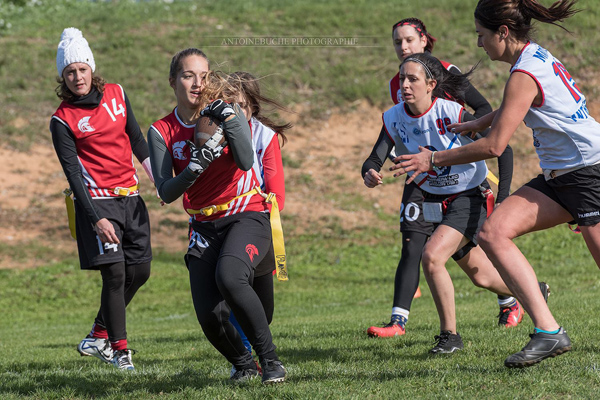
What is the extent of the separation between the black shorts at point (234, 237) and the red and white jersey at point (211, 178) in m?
0.05

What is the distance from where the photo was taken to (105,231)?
227 inches

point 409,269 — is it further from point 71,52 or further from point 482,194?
point 71,52

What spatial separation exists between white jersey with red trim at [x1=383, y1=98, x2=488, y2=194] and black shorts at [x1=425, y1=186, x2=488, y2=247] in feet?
0.24

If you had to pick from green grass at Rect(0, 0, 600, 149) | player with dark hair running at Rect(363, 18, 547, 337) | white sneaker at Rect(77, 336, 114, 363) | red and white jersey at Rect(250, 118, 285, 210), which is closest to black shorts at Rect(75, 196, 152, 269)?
white sneaker at Rect(77, 336, 114, 363)

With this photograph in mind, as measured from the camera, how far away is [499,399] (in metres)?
3.98

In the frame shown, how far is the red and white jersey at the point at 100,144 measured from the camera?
19.6ft

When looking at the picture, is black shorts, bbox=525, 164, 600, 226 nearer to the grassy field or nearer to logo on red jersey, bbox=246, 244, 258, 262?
Answer: the grassy field

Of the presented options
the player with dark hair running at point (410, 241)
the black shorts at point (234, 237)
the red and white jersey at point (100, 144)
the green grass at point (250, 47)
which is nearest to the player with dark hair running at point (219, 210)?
the black shorts at point (234, 237)

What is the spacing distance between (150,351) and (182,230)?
1050 centimetres

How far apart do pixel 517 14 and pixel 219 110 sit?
1.87 meters

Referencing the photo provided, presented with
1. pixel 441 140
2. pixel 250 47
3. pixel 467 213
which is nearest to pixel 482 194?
pixel 467 213

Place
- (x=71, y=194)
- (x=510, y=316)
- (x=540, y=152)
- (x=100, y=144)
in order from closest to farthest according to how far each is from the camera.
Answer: (x=540, y=152) → (x=100, y=144) → (x=71, y=194) → (x=510, y=316)

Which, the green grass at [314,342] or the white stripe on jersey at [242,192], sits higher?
the white stripe on jersey at [242,192]

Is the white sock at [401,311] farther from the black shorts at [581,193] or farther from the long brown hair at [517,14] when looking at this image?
the long brown hair at [517,14]
